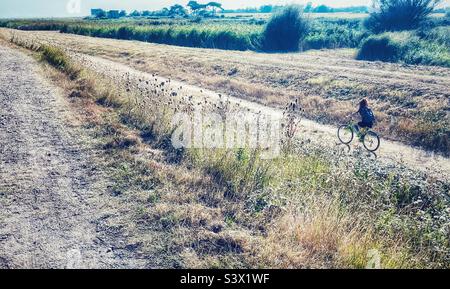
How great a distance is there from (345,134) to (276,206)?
6993mm

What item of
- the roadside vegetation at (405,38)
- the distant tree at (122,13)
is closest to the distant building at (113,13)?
the distant tree at (122,13)

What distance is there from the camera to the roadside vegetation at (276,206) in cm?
451

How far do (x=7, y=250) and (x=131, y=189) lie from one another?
209 cm

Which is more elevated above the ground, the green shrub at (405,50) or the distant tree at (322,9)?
the distant tree at (322,9)

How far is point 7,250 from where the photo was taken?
436 centimetres

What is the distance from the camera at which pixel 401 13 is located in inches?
1400

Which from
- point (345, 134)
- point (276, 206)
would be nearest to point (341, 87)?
point (345, 134)

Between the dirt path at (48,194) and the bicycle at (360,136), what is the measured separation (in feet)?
26.3

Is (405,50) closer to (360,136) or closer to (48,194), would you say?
(360,136)

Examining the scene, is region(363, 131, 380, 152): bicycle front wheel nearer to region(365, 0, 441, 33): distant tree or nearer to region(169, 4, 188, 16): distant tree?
region(365, 0, 441, 33): distant tree

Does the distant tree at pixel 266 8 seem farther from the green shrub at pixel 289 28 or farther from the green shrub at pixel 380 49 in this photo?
the green shrub at pixel 380 49

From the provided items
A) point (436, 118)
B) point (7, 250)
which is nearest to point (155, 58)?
point (436, 118)

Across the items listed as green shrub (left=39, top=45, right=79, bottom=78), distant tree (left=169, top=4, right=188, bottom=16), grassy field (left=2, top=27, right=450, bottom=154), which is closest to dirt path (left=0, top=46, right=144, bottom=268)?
green shrub (left=39, top=45, right=79, bottom=78)
